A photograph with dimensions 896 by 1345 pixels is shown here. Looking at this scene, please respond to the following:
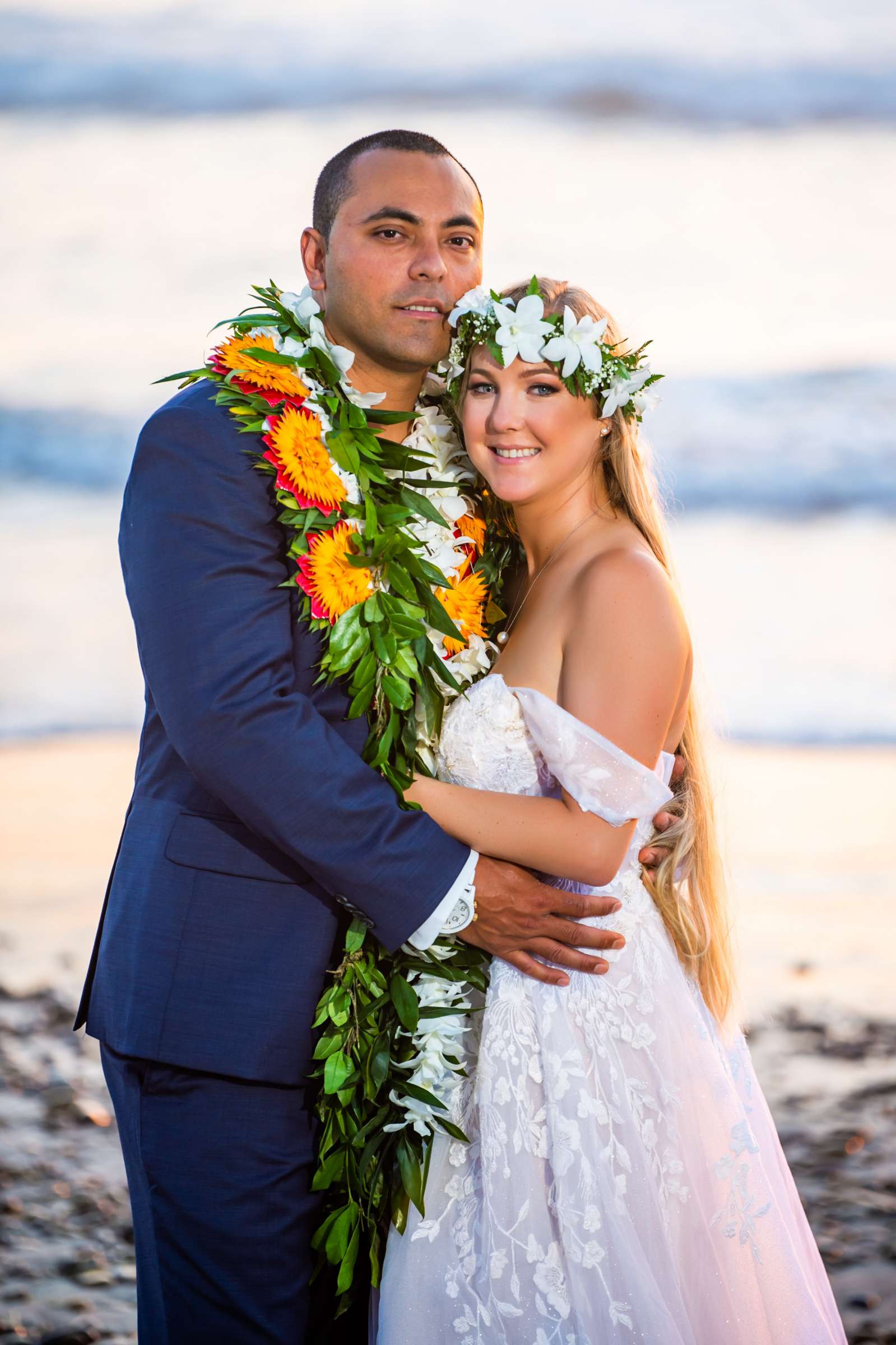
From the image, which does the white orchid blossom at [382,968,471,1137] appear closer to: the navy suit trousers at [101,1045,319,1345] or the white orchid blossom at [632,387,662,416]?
the navy suit trousers at [101,1045,319,1345]

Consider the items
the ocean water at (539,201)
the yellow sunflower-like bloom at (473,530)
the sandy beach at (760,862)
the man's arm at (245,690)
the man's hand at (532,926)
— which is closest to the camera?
the man's arm at (245,690)

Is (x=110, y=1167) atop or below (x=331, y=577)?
below

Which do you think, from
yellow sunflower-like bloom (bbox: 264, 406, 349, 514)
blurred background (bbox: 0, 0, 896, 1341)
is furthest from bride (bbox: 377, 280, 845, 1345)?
blurred background (bbox: 0, 0, 896, 1341)

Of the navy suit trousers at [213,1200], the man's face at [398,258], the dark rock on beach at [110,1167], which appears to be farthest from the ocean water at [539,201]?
the navy suit trousers at [213,1200]

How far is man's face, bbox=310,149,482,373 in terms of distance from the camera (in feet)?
8.74

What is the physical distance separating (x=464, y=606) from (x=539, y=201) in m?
8.77

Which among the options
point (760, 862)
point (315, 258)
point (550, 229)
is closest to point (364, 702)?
point (315, 258)

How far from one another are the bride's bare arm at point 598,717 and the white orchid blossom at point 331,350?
632 mm

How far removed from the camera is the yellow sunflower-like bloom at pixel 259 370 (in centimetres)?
241

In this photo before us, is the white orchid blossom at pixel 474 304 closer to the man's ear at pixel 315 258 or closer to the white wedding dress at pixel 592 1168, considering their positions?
the man's ear at pixel 315 258

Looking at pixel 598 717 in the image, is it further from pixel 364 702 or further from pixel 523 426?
pixel 523 426

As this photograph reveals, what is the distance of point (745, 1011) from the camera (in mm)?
2826

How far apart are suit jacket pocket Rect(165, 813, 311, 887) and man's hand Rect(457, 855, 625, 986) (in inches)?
Answer: 12.7

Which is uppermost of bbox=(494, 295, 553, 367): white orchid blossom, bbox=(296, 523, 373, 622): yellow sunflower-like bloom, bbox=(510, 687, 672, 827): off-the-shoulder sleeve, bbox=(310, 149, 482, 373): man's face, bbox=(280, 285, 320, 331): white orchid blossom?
bbox=(310, 149, 482, 373): man's face
